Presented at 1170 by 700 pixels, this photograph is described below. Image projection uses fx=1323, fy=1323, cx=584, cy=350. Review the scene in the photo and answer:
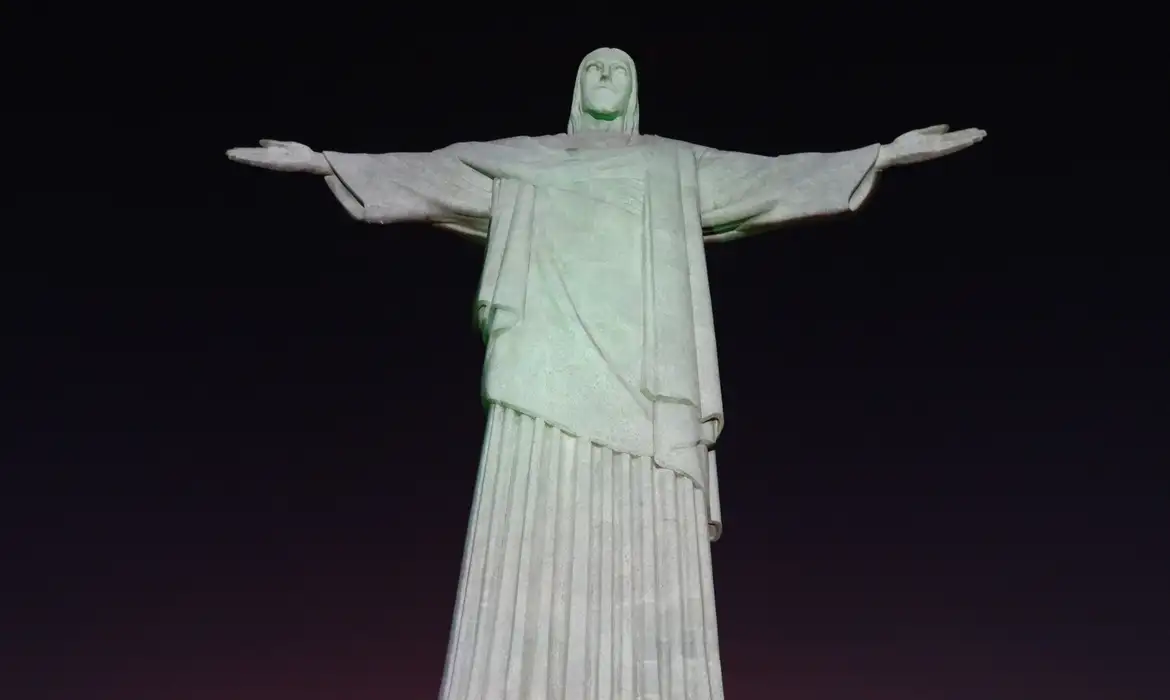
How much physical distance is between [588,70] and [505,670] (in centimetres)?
506

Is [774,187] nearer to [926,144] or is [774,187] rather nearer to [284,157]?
[926,144]

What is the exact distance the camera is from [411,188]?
9.98 metres

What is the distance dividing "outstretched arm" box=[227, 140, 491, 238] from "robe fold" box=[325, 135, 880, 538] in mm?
11

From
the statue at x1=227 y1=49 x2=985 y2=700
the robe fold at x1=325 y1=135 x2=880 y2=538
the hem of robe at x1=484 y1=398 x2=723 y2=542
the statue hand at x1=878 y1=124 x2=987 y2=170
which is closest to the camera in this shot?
the statue at x1=227 y1=49 x2=985 y2=700

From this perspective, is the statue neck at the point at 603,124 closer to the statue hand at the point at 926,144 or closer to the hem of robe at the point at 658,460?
the statue hand at the point at 926,144

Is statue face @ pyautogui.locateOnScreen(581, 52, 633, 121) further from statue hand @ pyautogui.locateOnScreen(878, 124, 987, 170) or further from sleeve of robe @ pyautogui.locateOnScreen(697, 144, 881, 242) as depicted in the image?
statue hand @ pyautogui.locateOnScreen(878, 124, 987, 170)

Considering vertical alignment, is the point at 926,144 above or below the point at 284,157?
above

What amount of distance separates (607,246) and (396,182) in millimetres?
1754

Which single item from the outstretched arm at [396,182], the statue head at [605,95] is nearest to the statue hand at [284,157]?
the outstretched arm at [396,182]

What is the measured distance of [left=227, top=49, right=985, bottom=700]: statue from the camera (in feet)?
26.2

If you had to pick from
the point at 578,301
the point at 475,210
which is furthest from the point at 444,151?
A: the point at 578,301

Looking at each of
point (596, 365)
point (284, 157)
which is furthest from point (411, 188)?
point (596, 365)

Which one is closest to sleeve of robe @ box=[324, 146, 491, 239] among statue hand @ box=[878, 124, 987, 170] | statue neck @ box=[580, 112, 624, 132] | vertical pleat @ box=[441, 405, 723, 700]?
statue neck @ box=[580, 112, 624, 132]

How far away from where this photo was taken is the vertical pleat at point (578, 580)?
784cm
